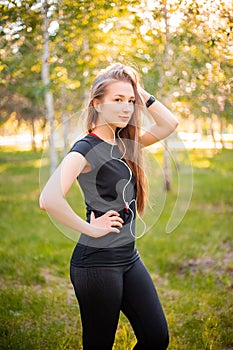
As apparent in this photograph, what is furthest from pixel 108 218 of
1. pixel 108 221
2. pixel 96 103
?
pixel 96 103

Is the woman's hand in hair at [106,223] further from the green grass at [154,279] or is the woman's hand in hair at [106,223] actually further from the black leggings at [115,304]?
the green grass at [154,279]

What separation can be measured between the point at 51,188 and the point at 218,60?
345 cm

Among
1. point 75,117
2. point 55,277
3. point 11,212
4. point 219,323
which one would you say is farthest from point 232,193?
point 75,117

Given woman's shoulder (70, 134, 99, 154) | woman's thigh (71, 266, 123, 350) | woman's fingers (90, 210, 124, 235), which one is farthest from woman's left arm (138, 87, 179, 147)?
woman's thigh (71, 266, 123, 350)

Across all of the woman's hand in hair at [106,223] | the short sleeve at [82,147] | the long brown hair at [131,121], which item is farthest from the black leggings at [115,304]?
the short sleeve at [82,147]

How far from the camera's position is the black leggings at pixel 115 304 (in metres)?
2.45

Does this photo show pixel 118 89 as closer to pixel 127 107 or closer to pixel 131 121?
pixel 127 107

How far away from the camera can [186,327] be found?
4.36 meters

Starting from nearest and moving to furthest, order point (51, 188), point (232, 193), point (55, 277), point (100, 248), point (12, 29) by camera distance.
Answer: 1. point (51, 188)
2. point (100, 248)
3. point (12, 29)
4. point (55, 277)
5. point (232, 193)

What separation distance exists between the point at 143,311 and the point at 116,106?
1.09 metres

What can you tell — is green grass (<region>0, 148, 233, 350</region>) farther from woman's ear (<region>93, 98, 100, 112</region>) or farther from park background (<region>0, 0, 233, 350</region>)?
woman's ear (<region>93, 98, 100, 112</region>)

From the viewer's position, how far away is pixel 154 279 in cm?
609

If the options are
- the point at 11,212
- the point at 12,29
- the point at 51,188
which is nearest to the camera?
the point at 51,188

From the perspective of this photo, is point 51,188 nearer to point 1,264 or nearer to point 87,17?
point 87,17
